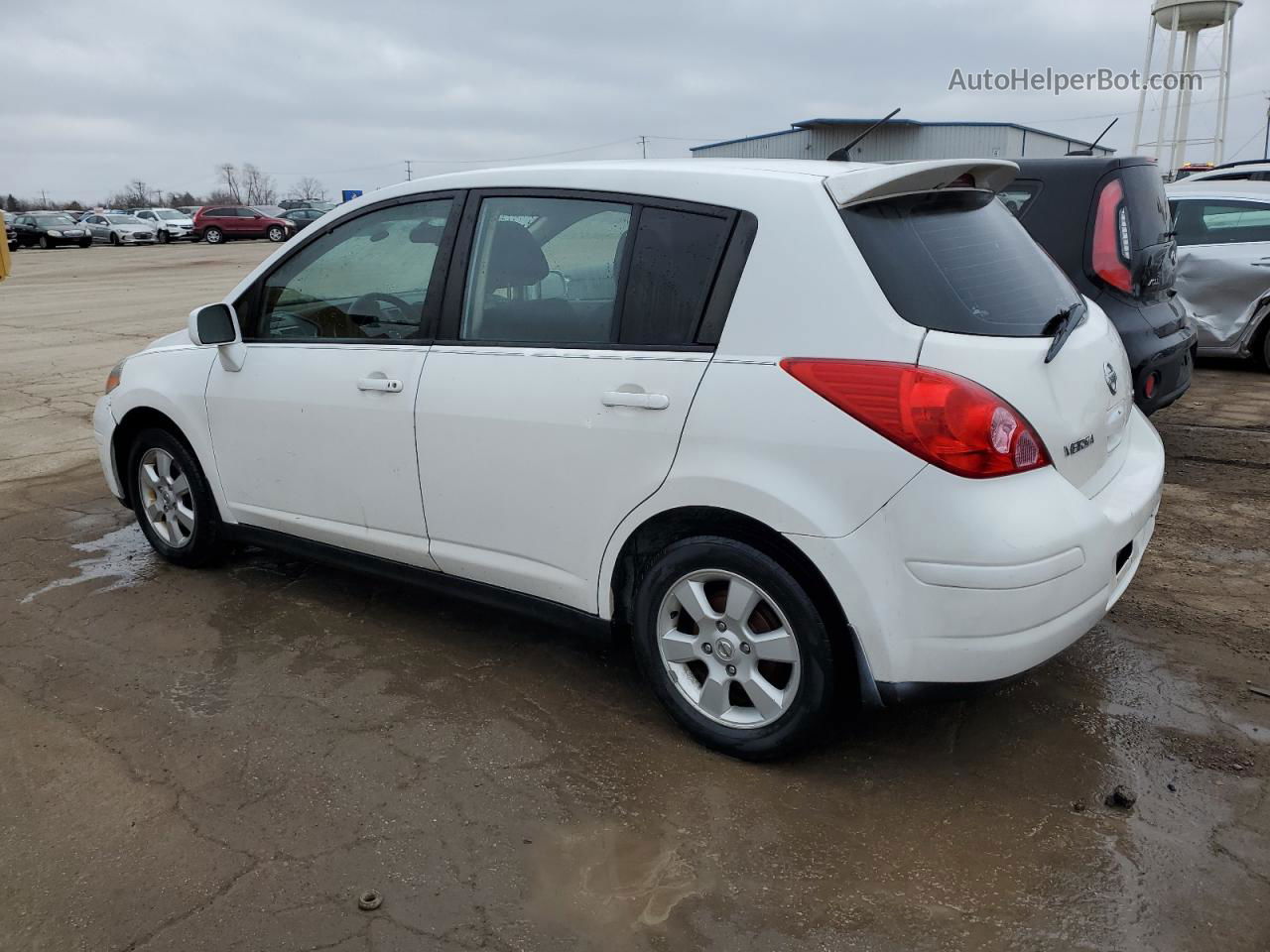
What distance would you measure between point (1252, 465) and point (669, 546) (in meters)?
4.73

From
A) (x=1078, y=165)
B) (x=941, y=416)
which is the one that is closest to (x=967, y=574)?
(x=941, y=416)

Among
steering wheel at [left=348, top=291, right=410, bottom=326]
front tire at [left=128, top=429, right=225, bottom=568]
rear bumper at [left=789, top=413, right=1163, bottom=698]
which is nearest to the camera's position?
rear bumper at [left=789, top=413, right=1163, bottom=698]

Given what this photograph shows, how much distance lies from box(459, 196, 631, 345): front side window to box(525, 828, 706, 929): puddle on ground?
56.9 inches

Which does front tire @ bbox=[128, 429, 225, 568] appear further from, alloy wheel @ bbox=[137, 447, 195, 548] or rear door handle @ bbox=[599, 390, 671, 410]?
rear door handle @ bbox=[599, 390, 671, 410]

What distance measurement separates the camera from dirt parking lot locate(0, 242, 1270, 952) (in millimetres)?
2500

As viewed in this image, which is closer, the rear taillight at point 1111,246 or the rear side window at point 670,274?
A: the rear side window at point 670,274

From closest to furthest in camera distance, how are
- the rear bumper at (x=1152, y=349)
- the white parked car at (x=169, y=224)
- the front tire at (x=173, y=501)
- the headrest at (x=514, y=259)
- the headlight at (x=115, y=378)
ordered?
the headrest at (x=514, y=259)
the front tire at (x=173, y=501)
the headlight at (x=115, y=378)
the rear bumper at (x=1152, y=349)
the white parked car at (x=169, y=224)

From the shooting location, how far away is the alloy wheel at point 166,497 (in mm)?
4711

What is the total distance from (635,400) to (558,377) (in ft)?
1.05

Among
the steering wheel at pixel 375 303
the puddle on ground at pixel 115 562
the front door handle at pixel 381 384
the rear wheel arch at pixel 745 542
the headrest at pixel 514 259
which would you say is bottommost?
the puddle on ground at pixel 115 562

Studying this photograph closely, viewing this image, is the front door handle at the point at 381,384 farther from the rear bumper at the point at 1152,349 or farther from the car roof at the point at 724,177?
the rear bumper at the point at 1152,349

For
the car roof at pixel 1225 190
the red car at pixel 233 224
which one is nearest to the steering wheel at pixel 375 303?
the car roof at pixel 1225 190

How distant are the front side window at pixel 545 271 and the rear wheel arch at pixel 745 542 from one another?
1.97 feet

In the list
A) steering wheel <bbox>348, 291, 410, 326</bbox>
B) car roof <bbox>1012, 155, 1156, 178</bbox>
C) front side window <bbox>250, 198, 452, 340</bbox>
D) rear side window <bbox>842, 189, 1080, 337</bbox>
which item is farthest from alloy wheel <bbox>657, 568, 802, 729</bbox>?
car roof <bbox>1012, 155, 1156, 178</bbox>
